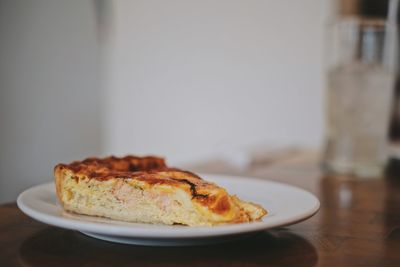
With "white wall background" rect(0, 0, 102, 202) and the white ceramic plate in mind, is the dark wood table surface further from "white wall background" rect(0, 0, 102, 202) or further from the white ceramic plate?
"white wall background" rect(0, 0, 102, 202)

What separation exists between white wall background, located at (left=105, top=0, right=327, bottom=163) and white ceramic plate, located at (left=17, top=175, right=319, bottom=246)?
2.05 m

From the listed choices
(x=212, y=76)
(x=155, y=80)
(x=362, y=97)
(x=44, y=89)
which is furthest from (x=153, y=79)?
(x=362, y=97)

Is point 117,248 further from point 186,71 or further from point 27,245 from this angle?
point 186,71

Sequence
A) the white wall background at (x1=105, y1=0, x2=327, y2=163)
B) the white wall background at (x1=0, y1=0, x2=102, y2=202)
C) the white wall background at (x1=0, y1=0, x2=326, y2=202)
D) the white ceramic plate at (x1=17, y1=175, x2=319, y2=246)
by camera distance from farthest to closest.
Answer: the white wall background at (x1=105, y1=0, x2=327, y2=163), the white wall background at (x1=0, y1=0, x2=326, y2=202), the white wall background at (x1=0, y1=0, x2=102, y2=202), the white ceramic plate at (x1=17, y1=175, x2=319, y2=246)

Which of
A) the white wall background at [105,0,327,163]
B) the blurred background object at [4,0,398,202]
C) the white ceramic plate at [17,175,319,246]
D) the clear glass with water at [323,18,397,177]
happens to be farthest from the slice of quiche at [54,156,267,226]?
the white wall background at [105,0,327,163]

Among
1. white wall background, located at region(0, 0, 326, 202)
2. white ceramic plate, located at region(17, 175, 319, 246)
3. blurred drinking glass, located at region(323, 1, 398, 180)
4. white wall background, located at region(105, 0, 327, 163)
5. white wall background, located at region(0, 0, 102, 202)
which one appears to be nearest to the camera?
white ceramic plate, located at region(17, 175, 319, 246)

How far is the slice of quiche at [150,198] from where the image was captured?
22.7 inches

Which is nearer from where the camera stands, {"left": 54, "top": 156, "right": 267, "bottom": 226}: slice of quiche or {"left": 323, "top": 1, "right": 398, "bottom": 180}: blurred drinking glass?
{"left": 54, "top": 156, "right": 267, "bottom": 226}: slice of quiche

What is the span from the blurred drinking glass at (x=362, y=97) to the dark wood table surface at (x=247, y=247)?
52 centimetres

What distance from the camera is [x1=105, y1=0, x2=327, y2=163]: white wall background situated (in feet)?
9.61

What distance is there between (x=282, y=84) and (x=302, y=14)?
384 mm

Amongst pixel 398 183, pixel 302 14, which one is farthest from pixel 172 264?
pixel 302 14

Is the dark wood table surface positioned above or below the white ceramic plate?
below

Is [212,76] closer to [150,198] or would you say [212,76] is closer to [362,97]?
[362,97]
